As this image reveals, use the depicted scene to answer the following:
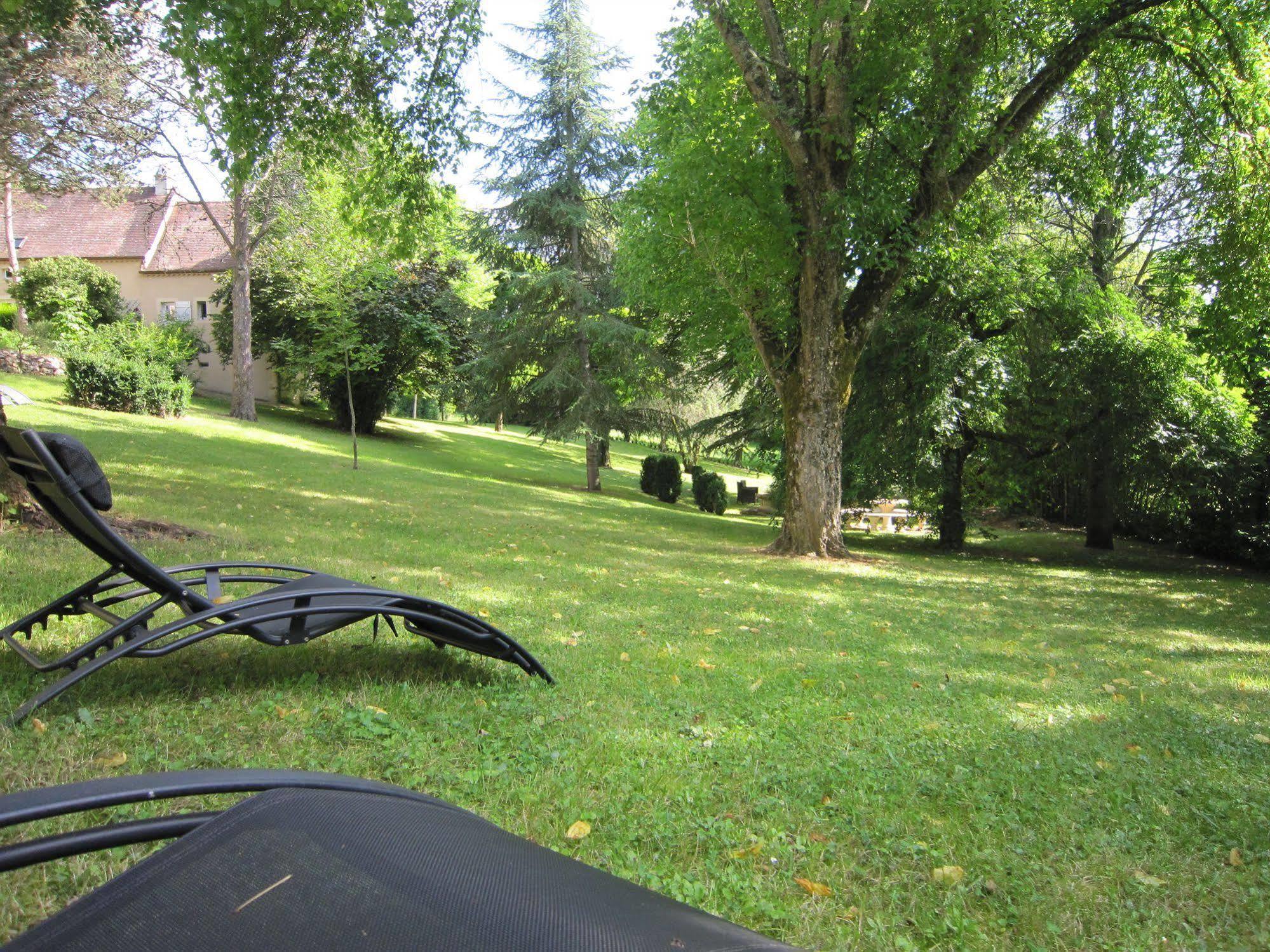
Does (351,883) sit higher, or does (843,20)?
(843,20)

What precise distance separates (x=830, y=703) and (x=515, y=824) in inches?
90.8

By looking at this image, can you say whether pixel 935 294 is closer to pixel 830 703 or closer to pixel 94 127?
pixel 830 703

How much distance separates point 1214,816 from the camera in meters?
3.43

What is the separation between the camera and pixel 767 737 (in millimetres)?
3809

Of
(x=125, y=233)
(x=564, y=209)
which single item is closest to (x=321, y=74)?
A: (x=564, y=209)

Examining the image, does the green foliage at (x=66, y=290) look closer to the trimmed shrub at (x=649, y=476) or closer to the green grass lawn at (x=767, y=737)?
the trimmed shrub at (x=649, y=476)

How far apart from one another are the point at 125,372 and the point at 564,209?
492 inches

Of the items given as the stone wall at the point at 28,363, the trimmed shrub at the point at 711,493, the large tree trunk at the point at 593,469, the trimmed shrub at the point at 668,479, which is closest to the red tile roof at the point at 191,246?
the stone wall at the point at 28,363

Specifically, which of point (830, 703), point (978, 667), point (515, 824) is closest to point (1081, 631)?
point (978, 667)

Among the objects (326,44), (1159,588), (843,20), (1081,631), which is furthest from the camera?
(1159,588)

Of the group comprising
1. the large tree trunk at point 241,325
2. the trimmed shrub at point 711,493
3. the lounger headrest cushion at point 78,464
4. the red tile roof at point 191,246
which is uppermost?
the red tile roof at point 191,246

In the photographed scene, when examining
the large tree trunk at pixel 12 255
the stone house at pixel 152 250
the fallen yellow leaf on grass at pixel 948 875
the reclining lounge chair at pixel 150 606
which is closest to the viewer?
the fallen yellow leaf on grass at pixel 948 875

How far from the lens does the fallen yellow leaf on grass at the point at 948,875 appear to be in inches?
106

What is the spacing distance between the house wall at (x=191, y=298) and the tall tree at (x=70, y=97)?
16.5m
